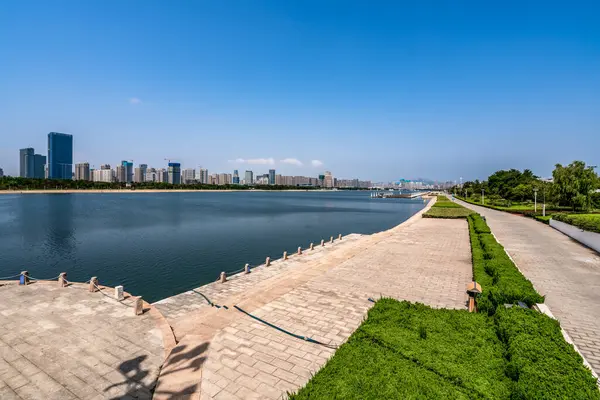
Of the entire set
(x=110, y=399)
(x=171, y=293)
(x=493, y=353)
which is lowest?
(x=171, y=293)

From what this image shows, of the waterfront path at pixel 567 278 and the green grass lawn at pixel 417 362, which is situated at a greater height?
the green grass lawn at pixel 417 362

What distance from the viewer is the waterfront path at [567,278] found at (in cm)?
831

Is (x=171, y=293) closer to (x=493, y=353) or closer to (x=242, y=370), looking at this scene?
(x=242, y=370)

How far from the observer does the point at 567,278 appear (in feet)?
43.3

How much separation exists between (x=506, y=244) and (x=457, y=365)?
64.7 ft

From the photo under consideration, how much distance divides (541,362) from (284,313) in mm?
6330

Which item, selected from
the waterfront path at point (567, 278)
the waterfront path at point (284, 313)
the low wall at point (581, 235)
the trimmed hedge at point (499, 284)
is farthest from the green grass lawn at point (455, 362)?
the low wall at point (581, 235)

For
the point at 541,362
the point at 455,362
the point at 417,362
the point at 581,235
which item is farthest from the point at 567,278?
the point at 417,362

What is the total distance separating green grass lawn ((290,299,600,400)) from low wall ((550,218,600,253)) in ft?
58.2

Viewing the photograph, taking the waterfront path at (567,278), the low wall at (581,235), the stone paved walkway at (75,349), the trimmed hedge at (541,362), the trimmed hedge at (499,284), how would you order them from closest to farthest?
the trimmed hedge at (541,362), the stone paved walkway at (75,349), the waterfront path at (567,278), the trimmed hedge at (499,284), the low wall at (581,235)

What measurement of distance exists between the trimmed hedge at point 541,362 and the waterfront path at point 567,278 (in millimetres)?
1846

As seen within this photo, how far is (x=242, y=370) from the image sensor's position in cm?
641

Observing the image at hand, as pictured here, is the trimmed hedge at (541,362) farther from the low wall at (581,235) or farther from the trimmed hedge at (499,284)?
the low wall at (581,235)

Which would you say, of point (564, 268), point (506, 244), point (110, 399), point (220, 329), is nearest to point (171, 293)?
point (220, 329)
